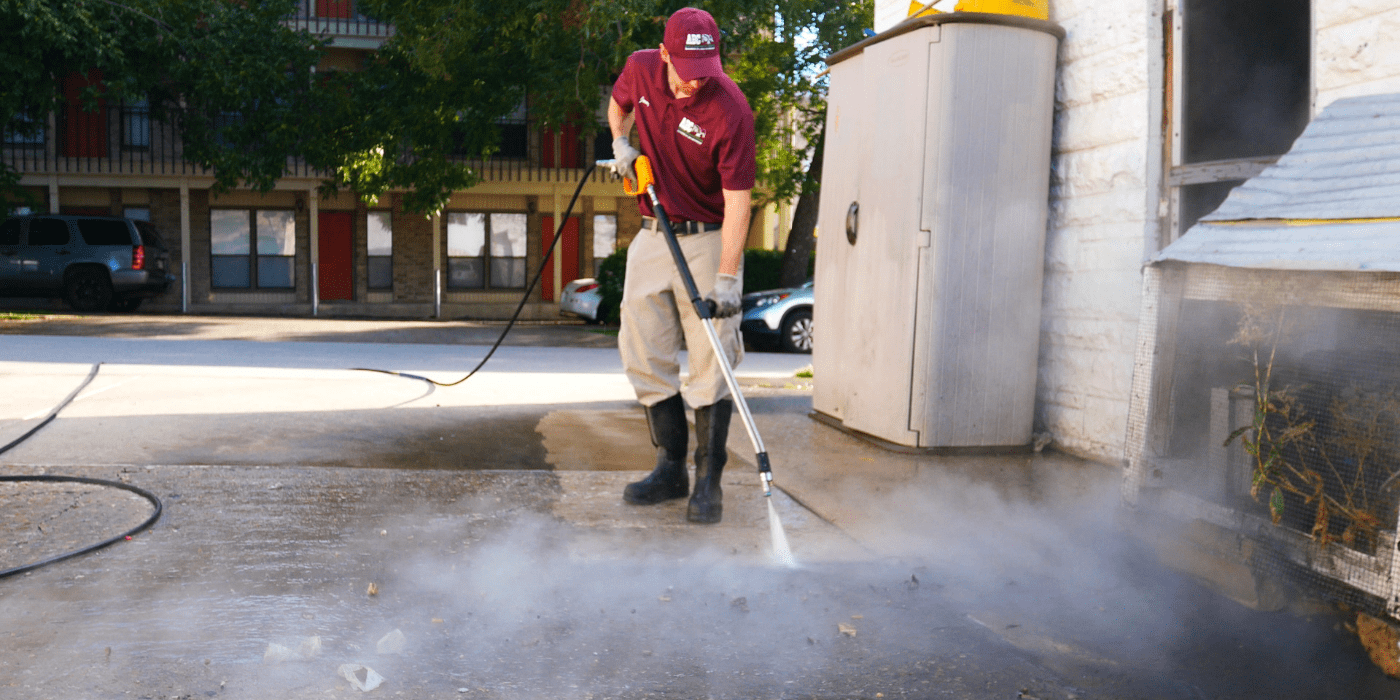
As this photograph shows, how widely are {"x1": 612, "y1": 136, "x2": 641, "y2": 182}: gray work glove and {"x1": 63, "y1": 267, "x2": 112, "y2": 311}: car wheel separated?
20849 millimetres

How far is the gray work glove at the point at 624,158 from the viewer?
479 centimetres

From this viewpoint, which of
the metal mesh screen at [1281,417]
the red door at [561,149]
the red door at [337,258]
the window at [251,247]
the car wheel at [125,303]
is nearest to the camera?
the metal mesh screen at [1281,417]

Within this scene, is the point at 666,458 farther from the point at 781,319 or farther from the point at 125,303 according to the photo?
the point at 125,303

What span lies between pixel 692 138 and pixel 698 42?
1.28 ft

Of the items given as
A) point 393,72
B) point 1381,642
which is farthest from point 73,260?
point 1381,642

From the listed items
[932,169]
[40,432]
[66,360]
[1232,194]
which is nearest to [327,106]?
[66,360]

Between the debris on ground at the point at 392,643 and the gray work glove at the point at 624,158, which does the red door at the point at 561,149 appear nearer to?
the gray work glove at the point at 624,158

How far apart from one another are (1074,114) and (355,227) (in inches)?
967

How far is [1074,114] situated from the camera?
20.6 ft

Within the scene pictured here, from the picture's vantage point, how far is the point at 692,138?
15.2ft

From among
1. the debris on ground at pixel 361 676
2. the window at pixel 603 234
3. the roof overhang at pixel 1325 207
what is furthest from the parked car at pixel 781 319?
the window at pixel 603 234

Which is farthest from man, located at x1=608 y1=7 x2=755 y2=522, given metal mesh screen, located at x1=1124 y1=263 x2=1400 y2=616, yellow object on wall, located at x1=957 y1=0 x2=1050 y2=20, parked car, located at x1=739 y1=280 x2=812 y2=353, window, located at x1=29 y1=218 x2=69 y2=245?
window, located at x1=29 y1=218 x2=69 y2=245

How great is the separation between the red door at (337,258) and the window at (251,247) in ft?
2.54

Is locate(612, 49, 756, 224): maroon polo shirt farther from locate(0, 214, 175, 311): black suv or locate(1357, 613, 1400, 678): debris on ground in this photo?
locate(0, 214, 175, 311): black suv
